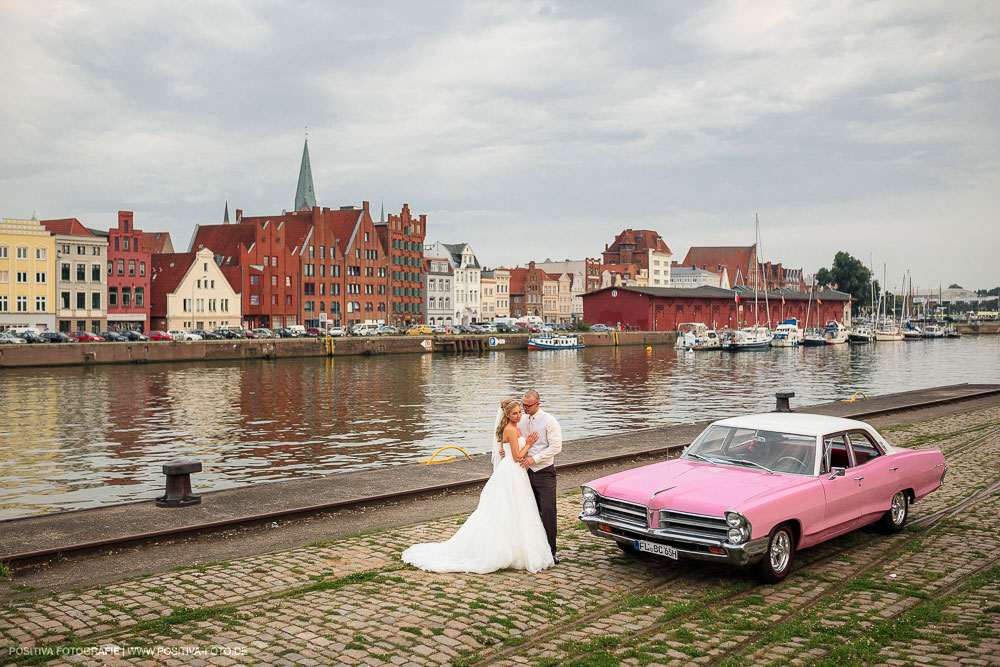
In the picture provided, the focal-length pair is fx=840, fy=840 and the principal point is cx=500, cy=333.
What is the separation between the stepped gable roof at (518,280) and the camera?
538ft

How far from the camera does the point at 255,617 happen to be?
26.2 ft

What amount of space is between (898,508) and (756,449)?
8.35 feet

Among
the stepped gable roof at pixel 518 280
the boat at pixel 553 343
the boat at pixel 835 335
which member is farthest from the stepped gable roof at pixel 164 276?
the boat at pixel 835 335

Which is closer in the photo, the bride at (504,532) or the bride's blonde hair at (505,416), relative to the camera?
the bride at (504,532)

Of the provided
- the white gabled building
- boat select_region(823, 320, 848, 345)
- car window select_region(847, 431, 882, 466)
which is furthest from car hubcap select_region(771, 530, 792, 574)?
the white gabled building

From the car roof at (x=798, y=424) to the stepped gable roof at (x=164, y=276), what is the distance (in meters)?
96.5

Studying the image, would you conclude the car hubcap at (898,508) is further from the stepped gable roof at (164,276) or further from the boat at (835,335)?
the boat at (835,335)

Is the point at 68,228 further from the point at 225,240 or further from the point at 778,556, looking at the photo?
the point at 778,556

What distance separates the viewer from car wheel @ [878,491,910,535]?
11305 mm

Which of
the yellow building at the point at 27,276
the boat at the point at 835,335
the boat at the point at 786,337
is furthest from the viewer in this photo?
the boat at the point at 835,335

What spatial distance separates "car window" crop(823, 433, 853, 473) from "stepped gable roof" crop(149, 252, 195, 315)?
3830 inches

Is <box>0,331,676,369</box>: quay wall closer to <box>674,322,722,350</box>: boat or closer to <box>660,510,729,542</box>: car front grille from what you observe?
<box>674,322,722,350</box>: boat

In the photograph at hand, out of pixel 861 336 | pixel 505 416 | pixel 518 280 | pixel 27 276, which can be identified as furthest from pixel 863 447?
pixel 518 280

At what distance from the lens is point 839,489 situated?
10156 mm
